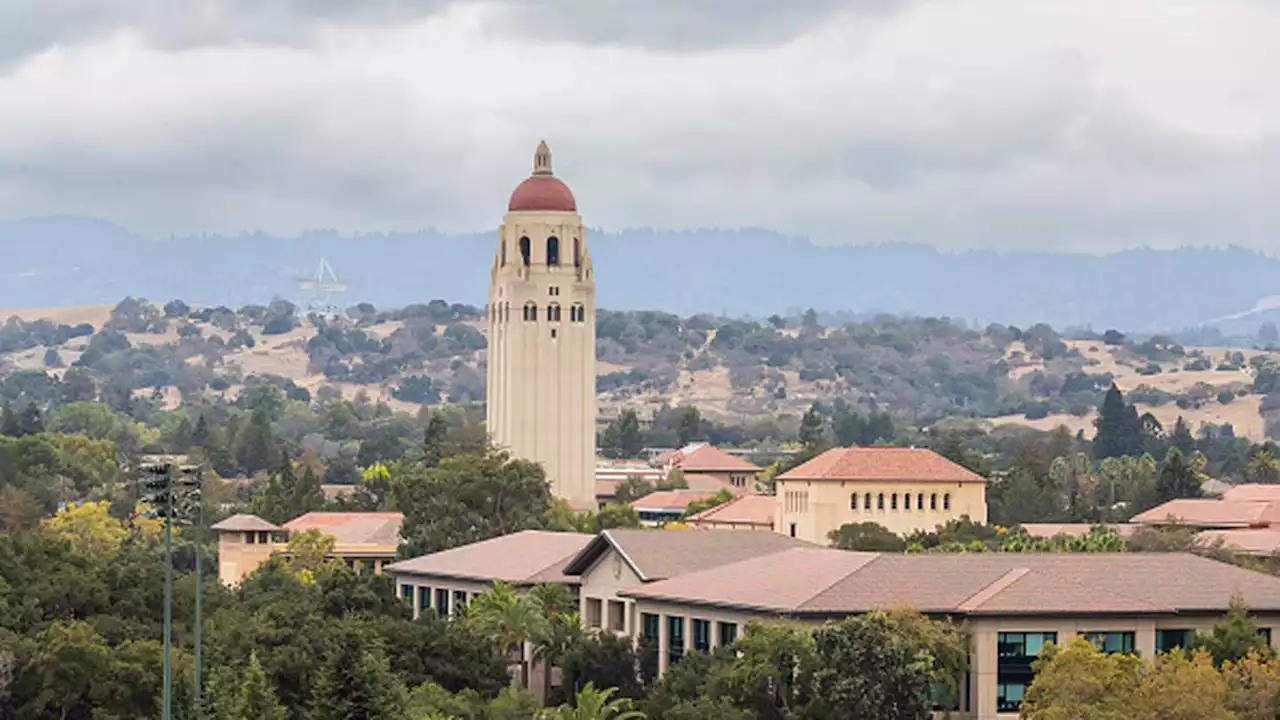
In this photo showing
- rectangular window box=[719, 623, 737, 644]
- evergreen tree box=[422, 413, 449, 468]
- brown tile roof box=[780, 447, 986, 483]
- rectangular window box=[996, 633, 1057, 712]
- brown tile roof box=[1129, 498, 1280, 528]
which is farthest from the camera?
evergreen tree box=[422, 413, 449, 468]

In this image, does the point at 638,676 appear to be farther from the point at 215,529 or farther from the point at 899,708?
the point at 215,529

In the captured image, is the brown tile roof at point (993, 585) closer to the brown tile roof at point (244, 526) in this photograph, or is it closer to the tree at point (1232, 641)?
the tree at point (1232, 641)

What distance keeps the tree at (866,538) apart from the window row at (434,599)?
55.8 feet

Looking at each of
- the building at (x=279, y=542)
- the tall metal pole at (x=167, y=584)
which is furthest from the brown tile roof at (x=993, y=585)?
the building at (x=279, y=542)

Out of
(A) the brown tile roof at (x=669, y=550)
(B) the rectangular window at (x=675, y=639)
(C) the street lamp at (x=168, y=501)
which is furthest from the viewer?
(A) the brown tile roof at (x=669, y=550)

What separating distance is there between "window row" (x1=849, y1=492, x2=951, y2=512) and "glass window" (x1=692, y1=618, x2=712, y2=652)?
53632 mm

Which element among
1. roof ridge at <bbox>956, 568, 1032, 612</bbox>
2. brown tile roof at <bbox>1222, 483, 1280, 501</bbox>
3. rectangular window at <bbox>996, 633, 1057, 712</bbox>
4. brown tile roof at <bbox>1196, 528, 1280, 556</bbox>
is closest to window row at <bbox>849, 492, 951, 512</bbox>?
brown tile roof at <bbox>1196, 528, 1280, 556</bbox>

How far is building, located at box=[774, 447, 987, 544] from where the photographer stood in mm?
143000

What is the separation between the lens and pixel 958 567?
86.8m

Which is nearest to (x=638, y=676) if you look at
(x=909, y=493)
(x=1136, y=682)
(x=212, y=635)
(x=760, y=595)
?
(x=760, y=595)

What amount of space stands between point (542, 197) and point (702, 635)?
326ft

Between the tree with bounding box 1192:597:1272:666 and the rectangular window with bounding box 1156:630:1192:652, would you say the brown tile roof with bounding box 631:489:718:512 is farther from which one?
the tree with bounding box 1192:597:1272:666

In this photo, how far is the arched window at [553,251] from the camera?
18788cm

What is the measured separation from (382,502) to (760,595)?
99.4m
